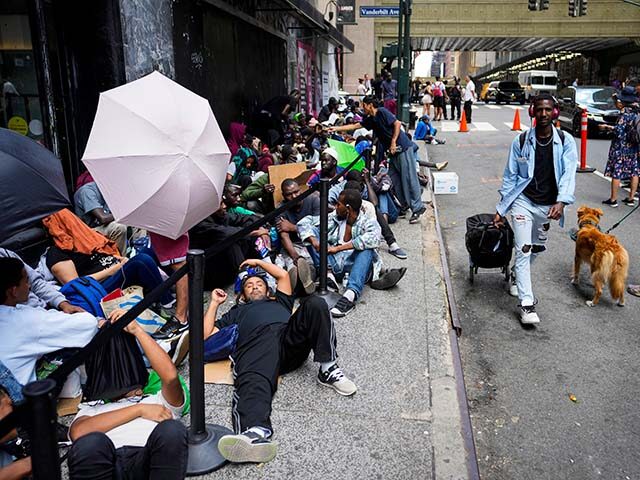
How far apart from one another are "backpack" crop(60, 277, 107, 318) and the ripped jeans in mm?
3603

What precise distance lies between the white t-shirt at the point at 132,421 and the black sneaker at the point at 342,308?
2.12 metres

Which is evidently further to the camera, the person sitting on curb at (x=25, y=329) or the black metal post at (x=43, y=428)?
the person sitting on curb at (x=25, y=329)

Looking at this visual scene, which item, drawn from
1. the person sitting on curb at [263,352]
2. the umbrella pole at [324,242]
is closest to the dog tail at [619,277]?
the umbrella pole at [324,242]

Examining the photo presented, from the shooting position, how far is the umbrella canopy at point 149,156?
422cm

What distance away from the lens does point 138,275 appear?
16.3 feet

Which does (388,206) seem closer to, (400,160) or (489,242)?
(400,160)

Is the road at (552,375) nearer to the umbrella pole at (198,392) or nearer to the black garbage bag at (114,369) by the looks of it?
the umbrella pole at (198,392)

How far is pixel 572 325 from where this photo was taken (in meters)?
5.70

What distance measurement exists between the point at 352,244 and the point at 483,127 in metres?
20.2

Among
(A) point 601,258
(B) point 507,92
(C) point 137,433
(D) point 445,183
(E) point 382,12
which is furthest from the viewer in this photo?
(B) point 507,92

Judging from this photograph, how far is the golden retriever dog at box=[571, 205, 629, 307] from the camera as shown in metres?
5.76

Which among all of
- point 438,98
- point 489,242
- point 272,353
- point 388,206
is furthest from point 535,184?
point 438,98

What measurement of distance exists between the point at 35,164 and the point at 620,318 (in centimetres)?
513

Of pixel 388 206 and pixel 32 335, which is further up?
pixel 32 335
